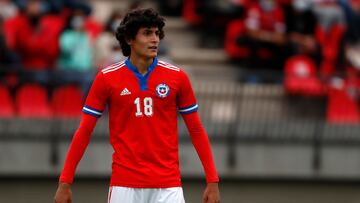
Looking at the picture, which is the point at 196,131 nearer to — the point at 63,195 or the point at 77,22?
the point at 63,195

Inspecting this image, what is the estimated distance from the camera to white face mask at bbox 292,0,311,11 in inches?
599

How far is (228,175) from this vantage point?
12.9 metres

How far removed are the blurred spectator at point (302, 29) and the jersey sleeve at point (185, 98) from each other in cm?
731

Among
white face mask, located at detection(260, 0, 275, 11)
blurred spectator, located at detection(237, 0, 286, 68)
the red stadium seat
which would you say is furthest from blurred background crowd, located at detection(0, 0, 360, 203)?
white face mask, located at detection(260, 0, 275, 11)

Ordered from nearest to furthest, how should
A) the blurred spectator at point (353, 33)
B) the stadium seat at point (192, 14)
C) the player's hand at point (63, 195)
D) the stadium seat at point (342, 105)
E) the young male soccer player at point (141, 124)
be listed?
the player's hand at point (63, 195) → the young male soccer player at point (141, 124) → the stadium seat at point (342, 105) → the blurred spectator at point (353, 33) → the stadium seat at point (192, 14)

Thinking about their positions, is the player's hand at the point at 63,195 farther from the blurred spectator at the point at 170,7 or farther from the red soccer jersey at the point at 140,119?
the blurred spectator at the point at 170,7

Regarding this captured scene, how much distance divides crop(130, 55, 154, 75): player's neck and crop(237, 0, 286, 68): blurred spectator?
7.35 metres

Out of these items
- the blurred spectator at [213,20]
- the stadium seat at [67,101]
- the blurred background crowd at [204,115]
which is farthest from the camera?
the blurred spectator at [213,20]

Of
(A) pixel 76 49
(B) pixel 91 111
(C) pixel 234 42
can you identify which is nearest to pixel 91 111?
(B) pixel 91 111

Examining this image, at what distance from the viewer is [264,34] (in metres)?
14.7

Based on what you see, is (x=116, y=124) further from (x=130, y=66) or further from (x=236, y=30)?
(x=236, y=30)

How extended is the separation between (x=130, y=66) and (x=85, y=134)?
59 cm

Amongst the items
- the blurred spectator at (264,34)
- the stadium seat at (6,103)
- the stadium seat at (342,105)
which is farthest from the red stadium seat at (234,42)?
the stadium seat at (6,103)

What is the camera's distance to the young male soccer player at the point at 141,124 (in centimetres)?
732
